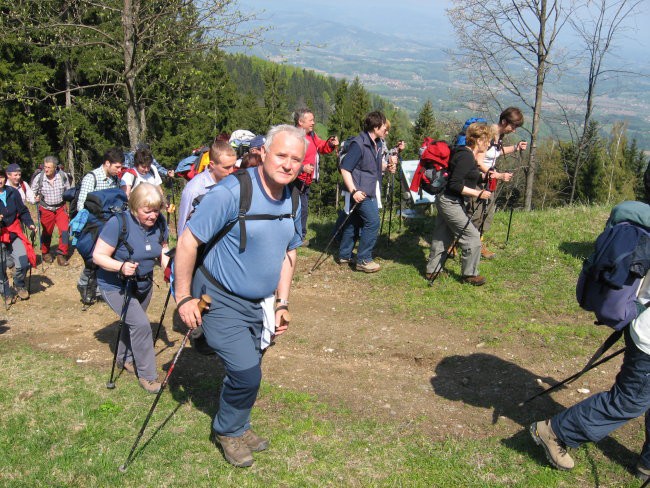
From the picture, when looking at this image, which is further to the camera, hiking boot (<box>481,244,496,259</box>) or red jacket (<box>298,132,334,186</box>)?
hiking boot (<box>481,244,496,259</box>)

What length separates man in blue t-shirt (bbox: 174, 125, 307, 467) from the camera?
3682 mm

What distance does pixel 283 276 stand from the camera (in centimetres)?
433

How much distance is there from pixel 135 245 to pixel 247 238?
6.64ft

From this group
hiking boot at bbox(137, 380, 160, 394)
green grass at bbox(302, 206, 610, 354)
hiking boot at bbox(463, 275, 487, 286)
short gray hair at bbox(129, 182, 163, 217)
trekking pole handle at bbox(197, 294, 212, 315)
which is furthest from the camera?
hiking boot at bbox(463, 275, 487, 286)

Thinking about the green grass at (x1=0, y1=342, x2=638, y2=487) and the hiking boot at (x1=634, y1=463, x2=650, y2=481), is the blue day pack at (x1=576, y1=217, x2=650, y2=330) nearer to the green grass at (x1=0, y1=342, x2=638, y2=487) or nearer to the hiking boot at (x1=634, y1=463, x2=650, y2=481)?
the hiking boot at (x1=634, y1=463, x2=650, y2=481)

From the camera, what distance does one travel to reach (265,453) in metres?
4.43

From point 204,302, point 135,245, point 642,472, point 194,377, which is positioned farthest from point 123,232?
point 642,472

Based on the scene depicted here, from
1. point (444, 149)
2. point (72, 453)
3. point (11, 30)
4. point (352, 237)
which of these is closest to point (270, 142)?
point (72, 453)

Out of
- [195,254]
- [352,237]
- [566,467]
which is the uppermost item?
[195,254]

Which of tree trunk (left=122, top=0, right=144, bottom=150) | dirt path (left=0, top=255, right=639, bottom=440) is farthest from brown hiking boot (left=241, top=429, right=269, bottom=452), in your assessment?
tree trunk (left=122, top=0, right=144, bottom=150)

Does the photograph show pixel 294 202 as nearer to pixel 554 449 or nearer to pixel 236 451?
pixel 236 451

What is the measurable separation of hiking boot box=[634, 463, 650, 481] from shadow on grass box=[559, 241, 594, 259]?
490 cm

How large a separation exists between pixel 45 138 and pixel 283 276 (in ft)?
92.4

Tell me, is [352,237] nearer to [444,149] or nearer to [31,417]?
[444,149]
